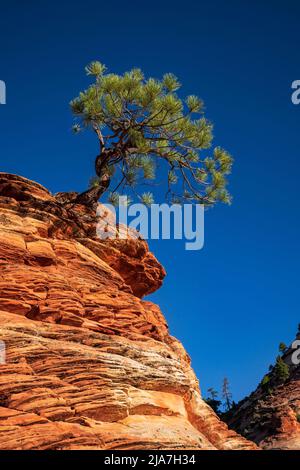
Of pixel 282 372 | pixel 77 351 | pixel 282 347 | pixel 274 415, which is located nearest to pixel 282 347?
pixel 282 347

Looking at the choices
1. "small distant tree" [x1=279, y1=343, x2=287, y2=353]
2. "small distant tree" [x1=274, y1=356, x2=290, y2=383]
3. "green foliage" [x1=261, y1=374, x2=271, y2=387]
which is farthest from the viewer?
"small distant tree" [x1=279, y1=343, x2=287, y2=353]

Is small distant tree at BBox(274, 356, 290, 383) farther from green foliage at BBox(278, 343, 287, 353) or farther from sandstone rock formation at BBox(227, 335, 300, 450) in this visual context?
green foliage at BBox(278, 343, 287, 353)

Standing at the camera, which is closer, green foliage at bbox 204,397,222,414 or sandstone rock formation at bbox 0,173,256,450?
sandstone rock formation at bbox 0,173,256,450

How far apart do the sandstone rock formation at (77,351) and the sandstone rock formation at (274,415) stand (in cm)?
3345

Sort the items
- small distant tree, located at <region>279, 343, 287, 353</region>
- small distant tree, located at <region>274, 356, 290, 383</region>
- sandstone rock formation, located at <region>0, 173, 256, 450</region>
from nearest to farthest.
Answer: sandstone rock formation, located at <region>0, 173, 256, 450</region>, small distant tree, located at <region>274, 356, 290, 383</region>, small distant tree, located at <region>279, 343, 287, 353</region>

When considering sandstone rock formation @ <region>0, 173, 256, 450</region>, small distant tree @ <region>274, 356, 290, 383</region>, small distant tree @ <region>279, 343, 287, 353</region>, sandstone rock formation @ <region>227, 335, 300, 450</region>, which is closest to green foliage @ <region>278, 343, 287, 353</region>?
small distant tree @ <region>279, 343, 287, 353</region>

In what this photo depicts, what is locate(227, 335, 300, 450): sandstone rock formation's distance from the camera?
1911 inches

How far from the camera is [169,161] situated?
947 inches

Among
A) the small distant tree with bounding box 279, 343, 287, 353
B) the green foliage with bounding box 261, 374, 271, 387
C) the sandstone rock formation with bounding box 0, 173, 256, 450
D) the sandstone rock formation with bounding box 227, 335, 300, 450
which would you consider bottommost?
the sandstone rock formation with bounding box 0, 173, 256, 450

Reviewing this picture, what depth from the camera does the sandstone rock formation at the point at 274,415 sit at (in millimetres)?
48531

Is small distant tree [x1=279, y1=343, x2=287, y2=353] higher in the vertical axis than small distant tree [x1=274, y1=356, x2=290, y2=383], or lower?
higher

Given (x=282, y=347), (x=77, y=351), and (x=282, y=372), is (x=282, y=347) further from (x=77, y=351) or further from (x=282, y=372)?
(x=77, y=351)

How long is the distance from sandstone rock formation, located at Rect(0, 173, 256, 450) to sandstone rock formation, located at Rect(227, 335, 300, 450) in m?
33.4

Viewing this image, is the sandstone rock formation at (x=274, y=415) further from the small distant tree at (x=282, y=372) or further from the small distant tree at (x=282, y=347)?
the small distant tree at (x=282, y=347)
